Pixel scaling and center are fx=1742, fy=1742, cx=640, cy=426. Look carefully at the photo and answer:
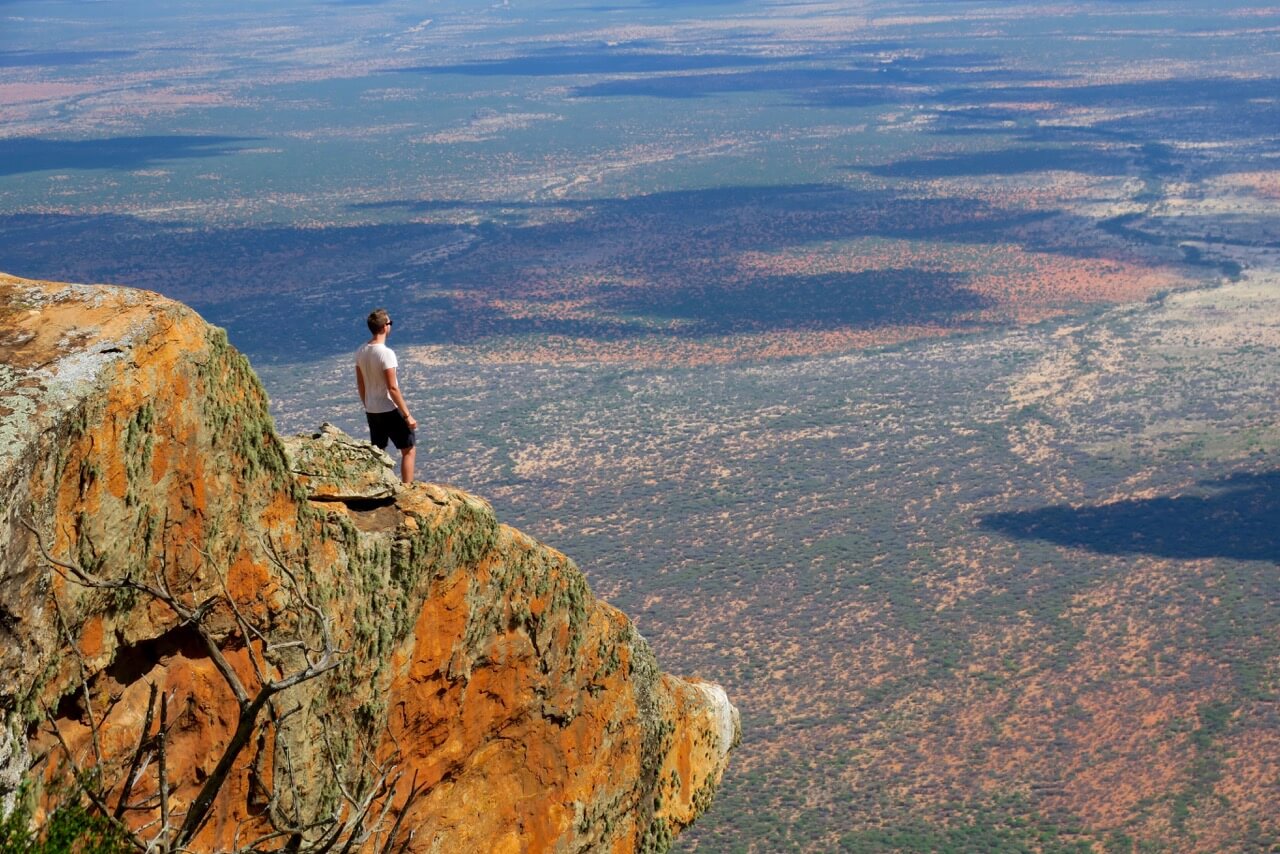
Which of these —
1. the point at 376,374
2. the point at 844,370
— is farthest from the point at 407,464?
the point at 844,370

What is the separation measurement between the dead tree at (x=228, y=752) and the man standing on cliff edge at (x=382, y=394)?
3.29 m

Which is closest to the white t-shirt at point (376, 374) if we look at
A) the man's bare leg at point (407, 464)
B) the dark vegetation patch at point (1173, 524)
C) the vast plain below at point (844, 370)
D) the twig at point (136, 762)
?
the man's bare leg at point (407, 464)

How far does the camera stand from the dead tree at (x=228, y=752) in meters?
8.06

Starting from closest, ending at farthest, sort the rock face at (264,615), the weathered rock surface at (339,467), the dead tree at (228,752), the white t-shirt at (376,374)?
the dead tree at (228,752)
the rock face at (264,615)
the weathered rock surface at (339,467)
the white t-shirt at (376,374)

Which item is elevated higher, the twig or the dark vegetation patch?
the twig

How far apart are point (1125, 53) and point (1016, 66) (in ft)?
44.4

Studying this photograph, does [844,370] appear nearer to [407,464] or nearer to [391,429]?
[391,429]

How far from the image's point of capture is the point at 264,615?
10.5 meters

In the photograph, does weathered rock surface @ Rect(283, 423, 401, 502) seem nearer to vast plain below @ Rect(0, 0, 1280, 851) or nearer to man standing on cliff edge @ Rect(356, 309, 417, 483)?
man standing on cliff edge @ Rect(356, 309, 417, 483)

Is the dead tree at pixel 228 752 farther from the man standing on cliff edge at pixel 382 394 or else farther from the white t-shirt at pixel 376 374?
the white t-shirt at pixel 376 374

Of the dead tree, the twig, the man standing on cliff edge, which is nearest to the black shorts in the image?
the man standing on cliff edge

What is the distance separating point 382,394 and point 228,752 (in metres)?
6.26

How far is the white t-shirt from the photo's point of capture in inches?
547

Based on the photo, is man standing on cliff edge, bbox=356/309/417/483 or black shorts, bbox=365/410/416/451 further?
black shorts, bbox=365/410/416/451
